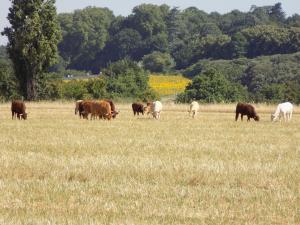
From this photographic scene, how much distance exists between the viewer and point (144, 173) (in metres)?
14.1

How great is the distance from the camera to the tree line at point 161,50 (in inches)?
2313

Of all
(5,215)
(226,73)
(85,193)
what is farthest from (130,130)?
(226,73)

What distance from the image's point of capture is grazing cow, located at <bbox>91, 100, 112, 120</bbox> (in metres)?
35.0

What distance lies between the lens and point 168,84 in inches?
4028

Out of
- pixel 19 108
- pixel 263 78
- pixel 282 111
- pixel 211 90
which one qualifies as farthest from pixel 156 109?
pixel 263 78

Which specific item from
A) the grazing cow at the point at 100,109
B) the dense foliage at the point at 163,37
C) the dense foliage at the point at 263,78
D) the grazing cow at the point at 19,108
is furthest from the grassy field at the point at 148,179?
the dense foliage at the point at 163,37

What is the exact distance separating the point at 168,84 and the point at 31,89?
4452 centimetres

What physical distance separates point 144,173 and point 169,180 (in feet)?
2.75

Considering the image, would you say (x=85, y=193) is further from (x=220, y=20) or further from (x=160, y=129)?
(x=220, y=20)

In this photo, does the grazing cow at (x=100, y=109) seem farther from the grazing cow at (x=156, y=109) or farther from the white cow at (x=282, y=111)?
the white cow at (x=282, y=111)

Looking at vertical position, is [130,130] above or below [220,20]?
below

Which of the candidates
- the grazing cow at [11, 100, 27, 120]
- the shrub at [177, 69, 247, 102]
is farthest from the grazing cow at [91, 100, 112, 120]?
the shrub at [177, 69, 247, 102]

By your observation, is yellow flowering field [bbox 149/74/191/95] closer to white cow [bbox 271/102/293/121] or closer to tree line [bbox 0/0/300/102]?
tree line [bbox 0/0/300/102]

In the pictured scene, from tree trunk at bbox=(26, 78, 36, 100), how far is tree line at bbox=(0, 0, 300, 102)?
0.11m
